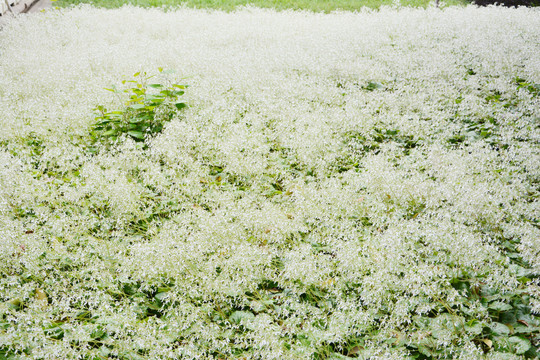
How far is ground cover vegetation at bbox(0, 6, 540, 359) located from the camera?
10.6 feet

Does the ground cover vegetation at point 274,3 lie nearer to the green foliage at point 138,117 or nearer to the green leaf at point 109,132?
the green foliage at point 138,117

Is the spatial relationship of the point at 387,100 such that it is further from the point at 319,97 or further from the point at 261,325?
the point at 261,325

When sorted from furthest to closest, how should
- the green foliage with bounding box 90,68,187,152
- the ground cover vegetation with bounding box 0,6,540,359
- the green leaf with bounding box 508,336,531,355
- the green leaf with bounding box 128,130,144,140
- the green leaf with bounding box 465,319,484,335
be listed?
the green foliage with bounding box 90,68,187,152
the green leaf with bounding box 128,130,144,140
the ground cover vegetation with bounding box 0,6,540,359
the green leaf with bounding box 465,319,484,335
the green leaf with bounding box 508,336,531,355

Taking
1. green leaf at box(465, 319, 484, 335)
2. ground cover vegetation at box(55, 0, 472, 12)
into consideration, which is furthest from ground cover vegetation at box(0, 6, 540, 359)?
ground cover vegetation at box(55, 0, 472, 12)

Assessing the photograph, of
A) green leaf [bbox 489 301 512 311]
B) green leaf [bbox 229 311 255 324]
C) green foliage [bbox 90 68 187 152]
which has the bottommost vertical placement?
green leaf [bbox 229 311 255 324]

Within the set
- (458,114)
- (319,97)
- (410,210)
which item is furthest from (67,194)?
(458,114)

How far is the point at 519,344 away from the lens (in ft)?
9.78

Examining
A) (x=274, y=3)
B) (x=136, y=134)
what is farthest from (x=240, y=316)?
(x=274, y=3)

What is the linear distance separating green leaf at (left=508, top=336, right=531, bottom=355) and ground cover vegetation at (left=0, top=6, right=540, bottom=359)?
0.04ft

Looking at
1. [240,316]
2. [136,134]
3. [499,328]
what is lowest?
[240,316]

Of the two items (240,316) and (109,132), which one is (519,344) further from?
(109,132)

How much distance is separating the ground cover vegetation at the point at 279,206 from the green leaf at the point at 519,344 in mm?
13

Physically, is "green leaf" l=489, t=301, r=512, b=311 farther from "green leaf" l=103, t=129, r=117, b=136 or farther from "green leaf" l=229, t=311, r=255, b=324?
"green leaf" l=103, t=129, r=117, b=136

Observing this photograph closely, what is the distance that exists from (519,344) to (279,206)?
9.22 feet
